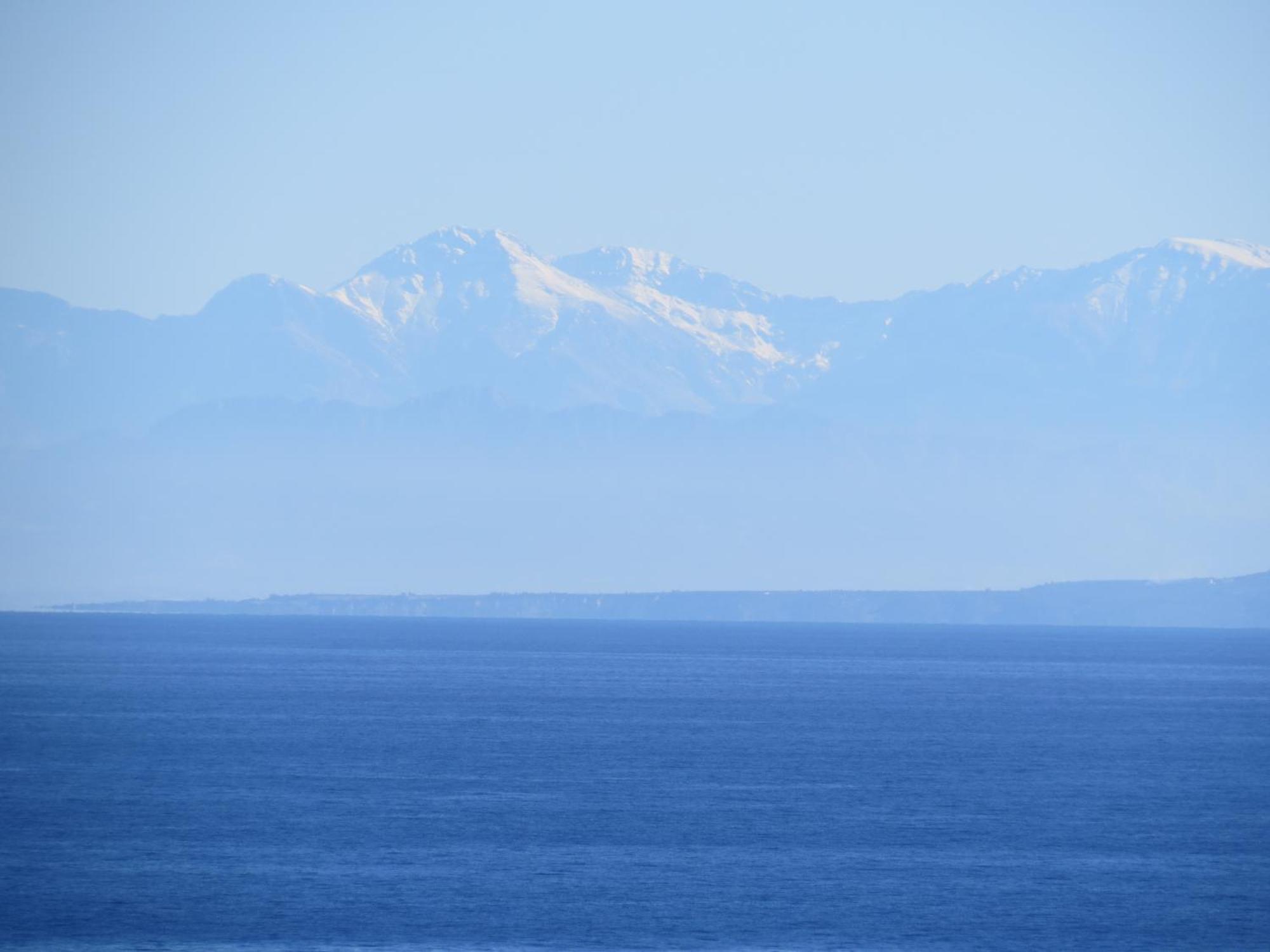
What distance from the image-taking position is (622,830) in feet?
250

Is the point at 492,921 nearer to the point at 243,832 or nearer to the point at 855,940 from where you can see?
the point at 855,940

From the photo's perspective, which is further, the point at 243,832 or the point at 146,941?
the point at 243,832

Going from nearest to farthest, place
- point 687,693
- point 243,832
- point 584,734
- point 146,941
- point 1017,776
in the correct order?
point 146,941
point 243,832
point 1017,776
point 584,734
point 687,693

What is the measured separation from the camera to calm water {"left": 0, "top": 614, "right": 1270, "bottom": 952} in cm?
5922

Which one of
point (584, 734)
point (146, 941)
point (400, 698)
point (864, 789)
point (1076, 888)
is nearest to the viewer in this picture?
point (146, 941)

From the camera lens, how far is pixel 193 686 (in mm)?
164250

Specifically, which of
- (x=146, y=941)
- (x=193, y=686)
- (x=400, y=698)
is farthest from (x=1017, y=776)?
(x=193, y=686)

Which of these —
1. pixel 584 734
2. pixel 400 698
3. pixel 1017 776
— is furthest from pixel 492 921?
pixel 400 698

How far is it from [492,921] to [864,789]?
113ft

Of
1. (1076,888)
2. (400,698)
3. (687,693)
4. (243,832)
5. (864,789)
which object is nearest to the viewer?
(1076,888)

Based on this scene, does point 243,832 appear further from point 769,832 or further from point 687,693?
point 687,693

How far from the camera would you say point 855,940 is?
57.5 meters

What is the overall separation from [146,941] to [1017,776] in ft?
177

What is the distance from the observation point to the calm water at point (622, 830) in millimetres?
59219
